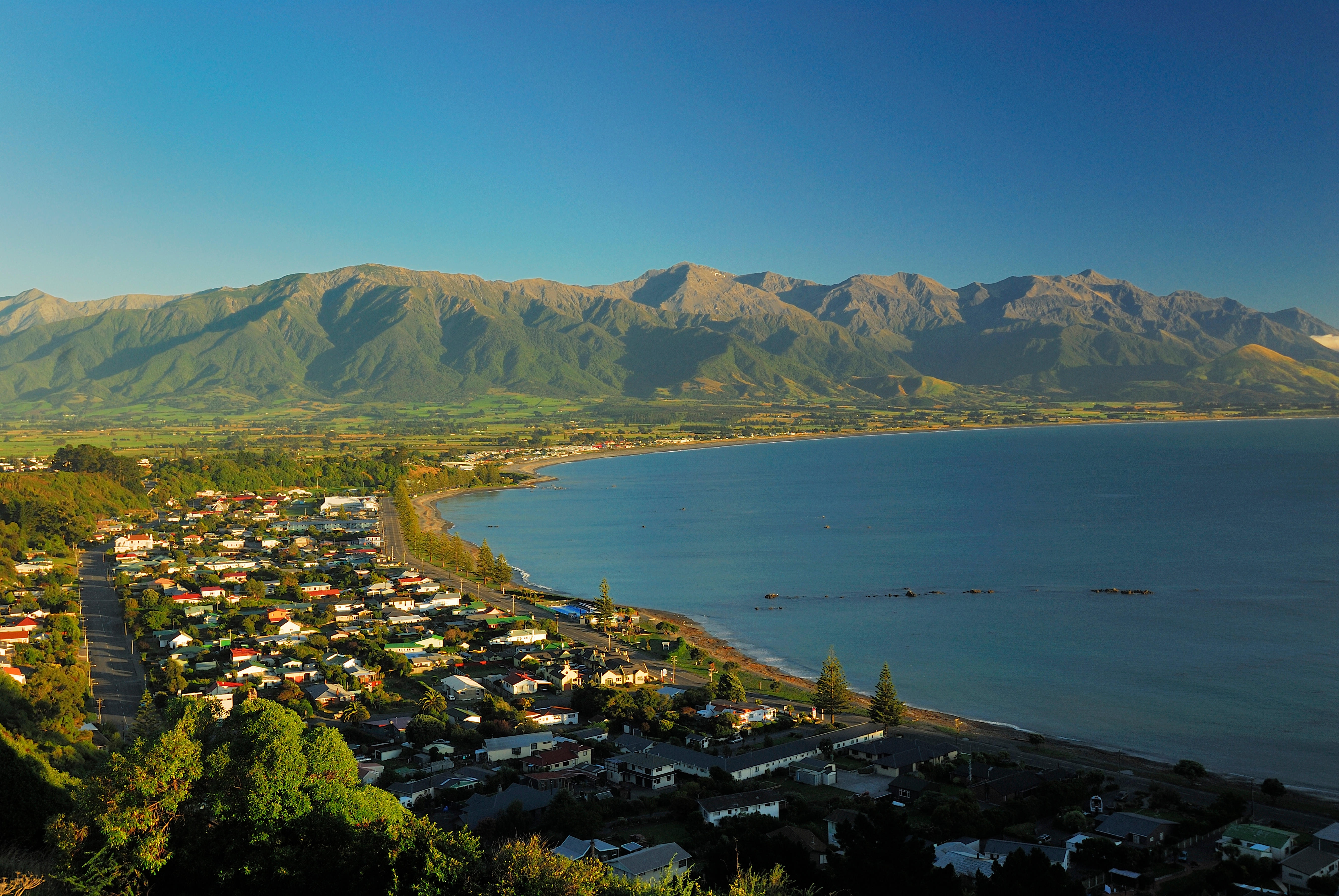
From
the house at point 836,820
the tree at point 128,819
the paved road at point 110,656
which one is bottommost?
the paved road at point 110,656

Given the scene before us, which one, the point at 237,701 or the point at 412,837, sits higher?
the point at 412,837

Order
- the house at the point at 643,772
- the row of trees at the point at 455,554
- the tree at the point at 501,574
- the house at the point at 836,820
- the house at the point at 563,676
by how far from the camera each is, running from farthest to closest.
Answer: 1. the row of trees at the point at 455,554
2. the tree at the point at 501,574
3. the house at the point at 563,676
4. the house at the point at 643,772
5. the house at the point at 836,820

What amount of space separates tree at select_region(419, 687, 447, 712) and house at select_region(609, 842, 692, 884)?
8.00 m

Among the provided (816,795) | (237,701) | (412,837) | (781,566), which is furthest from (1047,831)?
(781,566)

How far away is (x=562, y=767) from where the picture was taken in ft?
54.5

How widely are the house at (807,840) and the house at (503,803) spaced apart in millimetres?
3596

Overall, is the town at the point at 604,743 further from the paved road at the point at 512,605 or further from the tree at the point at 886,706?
the paved road at the point at 512,605

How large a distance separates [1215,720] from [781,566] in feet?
65.8

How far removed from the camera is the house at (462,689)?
2147cm

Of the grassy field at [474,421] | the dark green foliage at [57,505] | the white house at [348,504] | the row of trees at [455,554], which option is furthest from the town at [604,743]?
the grassy field at [474,421]

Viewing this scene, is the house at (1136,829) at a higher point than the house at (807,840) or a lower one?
lower

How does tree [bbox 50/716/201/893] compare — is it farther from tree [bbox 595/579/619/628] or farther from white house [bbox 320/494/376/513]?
white house [bbox 320/494/376/513]

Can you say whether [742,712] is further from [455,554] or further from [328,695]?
[455,554]

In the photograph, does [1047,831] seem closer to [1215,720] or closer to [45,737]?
[1215,720]
